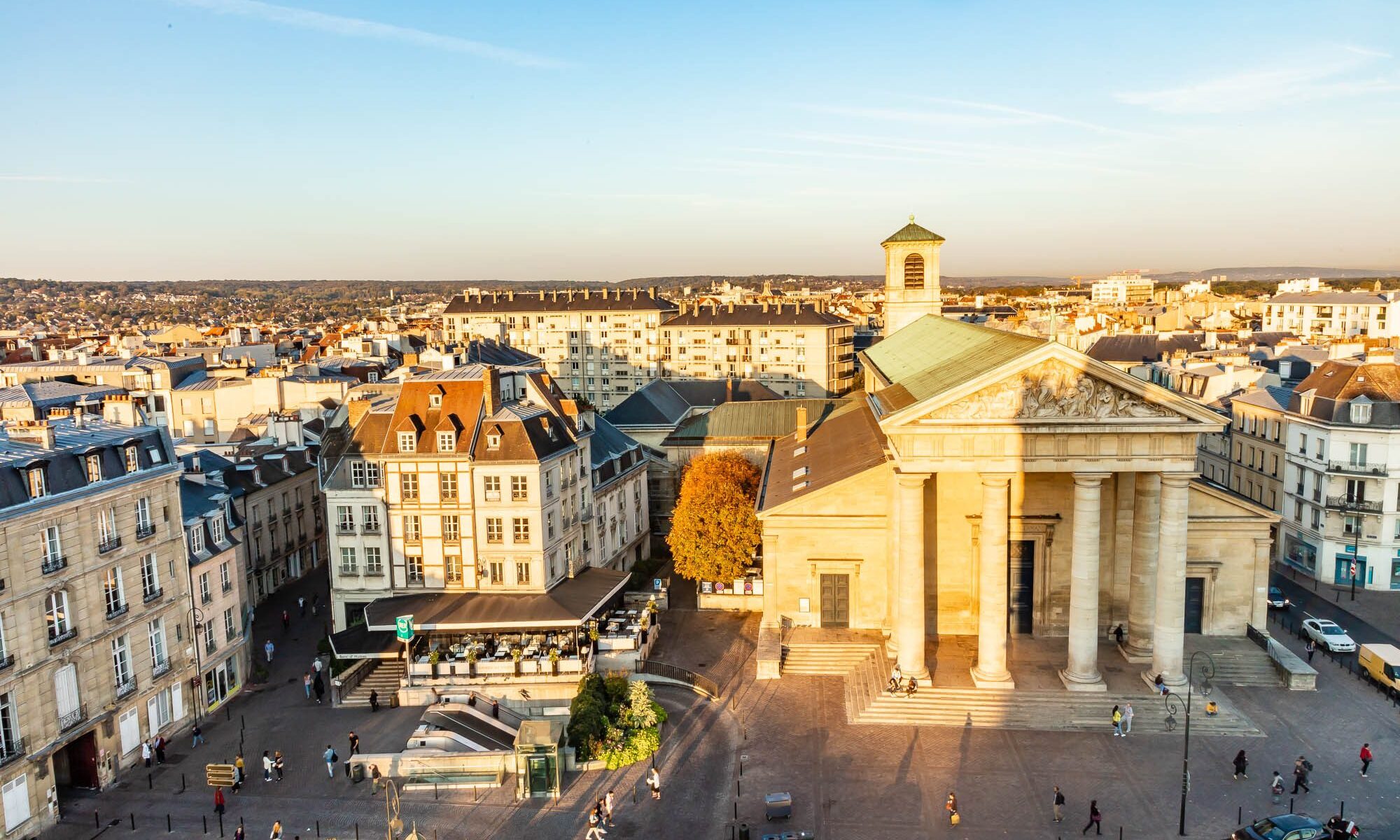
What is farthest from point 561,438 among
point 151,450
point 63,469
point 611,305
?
point 611,305

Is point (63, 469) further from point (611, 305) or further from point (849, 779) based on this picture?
point (611, 305)

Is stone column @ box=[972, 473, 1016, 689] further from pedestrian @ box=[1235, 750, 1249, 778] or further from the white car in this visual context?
the white car

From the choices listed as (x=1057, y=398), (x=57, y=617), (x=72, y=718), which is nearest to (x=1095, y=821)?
(x=1057, y=398)

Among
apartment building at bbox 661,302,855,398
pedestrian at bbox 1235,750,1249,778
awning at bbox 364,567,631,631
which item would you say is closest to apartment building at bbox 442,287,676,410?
apartment building at bbox 661,302,855,398

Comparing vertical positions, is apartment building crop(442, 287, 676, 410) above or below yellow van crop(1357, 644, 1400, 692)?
above

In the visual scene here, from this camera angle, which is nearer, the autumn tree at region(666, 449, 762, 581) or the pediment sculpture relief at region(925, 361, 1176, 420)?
the pediment sculpture relief at region(925, 361, 1176, 420)

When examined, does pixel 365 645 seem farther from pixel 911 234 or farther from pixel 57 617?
pixel 911 234

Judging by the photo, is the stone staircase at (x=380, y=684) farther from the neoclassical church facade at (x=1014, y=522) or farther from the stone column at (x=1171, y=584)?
the stone column at (x=1171, y=584)
